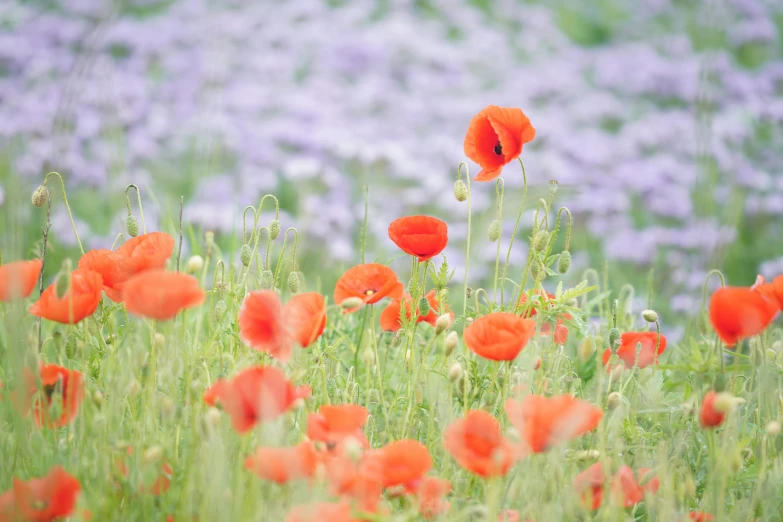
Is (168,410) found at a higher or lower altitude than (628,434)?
higher

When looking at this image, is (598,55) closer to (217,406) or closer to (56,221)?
(56,221)

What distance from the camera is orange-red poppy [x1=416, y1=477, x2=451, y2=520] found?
0.88 metres

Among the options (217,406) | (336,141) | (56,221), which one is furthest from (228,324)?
(336,141)

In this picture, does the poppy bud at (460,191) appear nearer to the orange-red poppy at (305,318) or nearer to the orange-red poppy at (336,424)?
the orange-red poppy at (305,318)

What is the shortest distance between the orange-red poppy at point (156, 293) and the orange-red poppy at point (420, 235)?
13.6 inches

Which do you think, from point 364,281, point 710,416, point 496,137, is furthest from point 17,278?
point 710,416

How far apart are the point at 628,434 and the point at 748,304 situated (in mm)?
279

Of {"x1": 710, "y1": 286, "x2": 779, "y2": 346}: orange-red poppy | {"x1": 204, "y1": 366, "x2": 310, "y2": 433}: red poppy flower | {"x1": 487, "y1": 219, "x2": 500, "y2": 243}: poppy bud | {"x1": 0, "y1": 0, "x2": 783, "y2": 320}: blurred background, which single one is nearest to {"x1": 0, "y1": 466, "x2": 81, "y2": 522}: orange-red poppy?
{"x1": 204, "y1": 366, "x2": 310, "y2": 433}: red poppy flower

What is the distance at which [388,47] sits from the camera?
4.80 m

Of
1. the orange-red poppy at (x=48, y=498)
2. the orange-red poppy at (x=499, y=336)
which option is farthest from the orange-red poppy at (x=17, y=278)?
the orange-red poppy at (x=499, y=336)

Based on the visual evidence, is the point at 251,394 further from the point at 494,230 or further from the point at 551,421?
the point at 494,230

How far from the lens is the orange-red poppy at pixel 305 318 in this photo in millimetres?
1006

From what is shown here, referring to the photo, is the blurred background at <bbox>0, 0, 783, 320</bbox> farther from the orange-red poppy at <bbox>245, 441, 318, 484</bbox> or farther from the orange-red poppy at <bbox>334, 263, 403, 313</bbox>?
the orange-red poppy at <bbox>245, 441, 318, 484</bbox>

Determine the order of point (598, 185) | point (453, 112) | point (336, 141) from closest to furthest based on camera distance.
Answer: point (336, 141)
point (598, 185)
point (453, 112)
